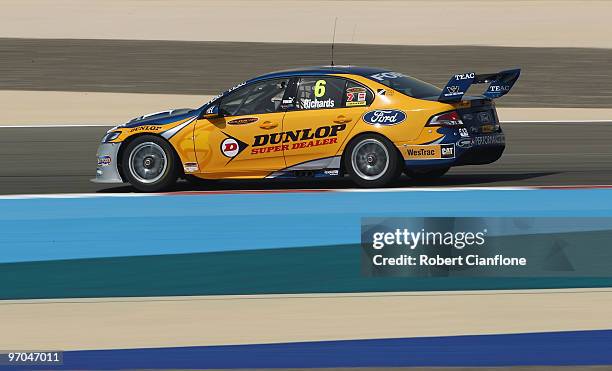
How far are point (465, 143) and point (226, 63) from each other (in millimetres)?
Result: 11685

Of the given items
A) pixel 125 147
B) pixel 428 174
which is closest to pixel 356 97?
pixel 428 174

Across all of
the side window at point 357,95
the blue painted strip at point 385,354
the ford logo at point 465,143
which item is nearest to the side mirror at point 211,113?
the side window at point 357,95

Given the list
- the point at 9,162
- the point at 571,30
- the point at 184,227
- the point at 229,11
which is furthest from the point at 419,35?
the point at 184,227

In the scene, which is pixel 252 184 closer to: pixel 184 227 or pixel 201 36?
Result: pixel 184 227

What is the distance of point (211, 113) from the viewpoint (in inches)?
515

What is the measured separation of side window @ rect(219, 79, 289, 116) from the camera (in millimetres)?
13008

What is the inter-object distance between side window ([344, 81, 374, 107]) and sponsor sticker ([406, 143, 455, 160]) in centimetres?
66

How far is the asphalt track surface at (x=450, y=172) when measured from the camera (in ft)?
45.8

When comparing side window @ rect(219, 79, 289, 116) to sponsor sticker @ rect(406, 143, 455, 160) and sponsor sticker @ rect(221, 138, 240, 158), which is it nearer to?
sponsor sticker @ rect(221, 138, 240, 158)

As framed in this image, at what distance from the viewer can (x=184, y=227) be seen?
1091 cm

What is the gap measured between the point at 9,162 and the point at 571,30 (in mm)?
15367

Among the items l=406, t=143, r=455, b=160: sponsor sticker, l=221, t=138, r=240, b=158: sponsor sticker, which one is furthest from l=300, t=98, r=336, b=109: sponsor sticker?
l=406, t=143, r=455, b=160: sponsor sticker

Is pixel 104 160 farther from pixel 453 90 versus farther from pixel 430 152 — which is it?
pixel 453 90

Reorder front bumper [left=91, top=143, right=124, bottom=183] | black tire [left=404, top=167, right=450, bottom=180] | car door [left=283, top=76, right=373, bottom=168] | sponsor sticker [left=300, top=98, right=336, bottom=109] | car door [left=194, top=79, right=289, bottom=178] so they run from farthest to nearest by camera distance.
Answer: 1. black tire [left=404, top=167, right=450, bottom=180]
2. front bumper [left=91, top=143, right=124, bottom=183]
3. car door [left=194, top=79, right=289, bottom=178]
4. sponsor sticker [left=300, top=98, right=336, bottom=109]
5. car door [left=283, top=76, right=373, bottom=168]
